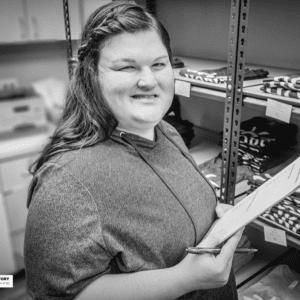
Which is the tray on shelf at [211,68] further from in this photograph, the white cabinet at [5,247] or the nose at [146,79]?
the white cabinet at [5,247]

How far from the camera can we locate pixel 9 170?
2.34 meters

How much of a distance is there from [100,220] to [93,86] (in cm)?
36

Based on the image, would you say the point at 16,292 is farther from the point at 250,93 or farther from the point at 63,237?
the point at 250,93

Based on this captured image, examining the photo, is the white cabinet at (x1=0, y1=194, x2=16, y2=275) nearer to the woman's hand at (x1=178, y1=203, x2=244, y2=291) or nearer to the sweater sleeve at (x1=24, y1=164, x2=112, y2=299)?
the sweater sleeve at (x1=24, y1=164, x2=112, y2=299)

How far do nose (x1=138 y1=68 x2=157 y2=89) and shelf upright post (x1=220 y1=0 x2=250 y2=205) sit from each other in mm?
497

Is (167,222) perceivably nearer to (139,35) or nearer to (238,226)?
(238,226)

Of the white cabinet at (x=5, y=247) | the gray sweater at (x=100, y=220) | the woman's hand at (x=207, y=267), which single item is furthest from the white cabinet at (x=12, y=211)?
the woman's hand at (x=207, y=267)

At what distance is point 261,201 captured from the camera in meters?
0.71

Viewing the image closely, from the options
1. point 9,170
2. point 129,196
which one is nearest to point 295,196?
point 129,196

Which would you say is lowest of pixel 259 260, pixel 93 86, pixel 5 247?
pixel 5 247

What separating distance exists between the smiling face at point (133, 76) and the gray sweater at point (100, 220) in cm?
8

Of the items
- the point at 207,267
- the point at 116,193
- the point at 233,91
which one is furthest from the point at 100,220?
the point at 233,91

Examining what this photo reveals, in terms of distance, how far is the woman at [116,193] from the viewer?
2.48ft

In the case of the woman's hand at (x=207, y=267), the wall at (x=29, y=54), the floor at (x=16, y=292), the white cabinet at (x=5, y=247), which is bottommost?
the floor at (x=16, y=292)
